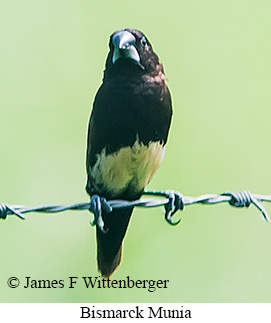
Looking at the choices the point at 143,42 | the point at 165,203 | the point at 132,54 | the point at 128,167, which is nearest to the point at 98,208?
the point at 128,167

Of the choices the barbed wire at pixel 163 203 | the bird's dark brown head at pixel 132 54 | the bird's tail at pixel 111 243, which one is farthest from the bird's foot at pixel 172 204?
the bird's dark brown head at pixel 132 54

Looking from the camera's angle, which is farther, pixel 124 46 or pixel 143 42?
pixel 143 42

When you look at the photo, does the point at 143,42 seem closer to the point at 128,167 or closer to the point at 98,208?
the point at 128,167

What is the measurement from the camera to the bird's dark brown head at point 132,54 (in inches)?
145

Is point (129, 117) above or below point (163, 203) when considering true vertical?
above

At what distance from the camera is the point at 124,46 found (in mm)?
3676

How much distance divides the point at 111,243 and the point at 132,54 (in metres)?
1.35

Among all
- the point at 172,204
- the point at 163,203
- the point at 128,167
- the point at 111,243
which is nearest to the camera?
the point at 163,203

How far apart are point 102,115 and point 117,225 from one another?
2.69 ft

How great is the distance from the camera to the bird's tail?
4168mm

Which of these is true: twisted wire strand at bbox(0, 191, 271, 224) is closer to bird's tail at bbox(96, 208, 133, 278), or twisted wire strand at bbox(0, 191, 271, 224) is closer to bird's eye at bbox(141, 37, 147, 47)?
bird's tail at bbox(96, 208, 133, 278)

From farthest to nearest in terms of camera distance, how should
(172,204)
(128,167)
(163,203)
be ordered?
(128,167) < (172,204) < (163,203)

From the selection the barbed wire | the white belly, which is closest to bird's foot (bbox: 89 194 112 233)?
the barbed wire

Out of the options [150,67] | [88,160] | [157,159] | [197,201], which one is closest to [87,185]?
[88,160]
